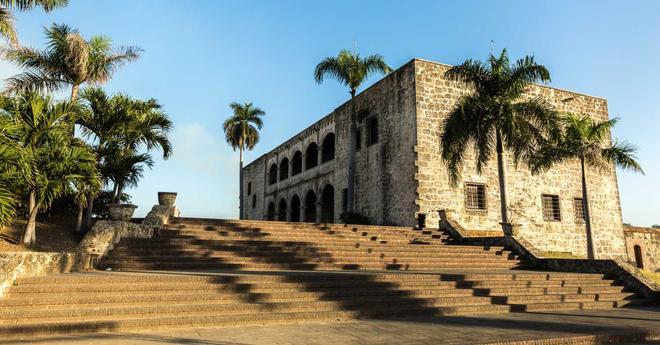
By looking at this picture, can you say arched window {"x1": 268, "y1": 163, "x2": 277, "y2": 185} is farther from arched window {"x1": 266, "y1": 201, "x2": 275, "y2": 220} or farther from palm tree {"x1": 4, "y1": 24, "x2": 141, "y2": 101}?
palm tree {"x1": 4, "y1": 24, "x2": 141, "y2": 101}

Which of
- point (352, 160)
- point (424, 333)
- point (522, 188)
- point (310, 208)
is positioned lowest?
point (424, 333)

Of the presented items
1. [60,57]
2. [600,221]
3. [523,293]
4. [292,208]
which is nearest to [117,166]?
[60,57]

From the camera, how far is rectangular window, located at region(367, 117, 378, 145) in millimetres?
22203

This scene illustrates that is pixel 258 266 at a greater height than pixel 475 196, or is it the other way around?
pixel 475 196

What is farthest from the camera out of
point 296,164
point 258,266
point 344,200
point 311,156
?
point 296,164

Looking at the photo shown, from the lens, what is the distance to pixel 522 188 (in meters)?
20.5

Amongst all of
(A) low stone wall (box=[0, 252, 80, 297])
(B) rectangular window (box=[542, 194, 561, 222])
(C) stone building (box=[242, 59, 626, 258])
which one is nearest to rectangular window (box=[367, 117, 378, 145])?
(C) stone building (box=[242, 59, 626, 258])

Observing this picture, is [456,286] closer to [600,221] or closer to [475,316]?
[475,316]

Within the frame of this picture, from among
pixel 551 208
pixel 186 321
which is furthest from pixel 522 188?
pixel 186 321

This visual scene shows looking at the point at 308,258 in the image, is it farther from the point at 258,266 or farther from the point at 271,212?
the point at 271,212

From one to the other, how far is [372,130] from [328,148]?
5415 mm

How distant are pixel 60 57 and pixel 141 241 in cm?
983

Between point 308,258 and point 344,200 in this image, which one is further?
point 344,200

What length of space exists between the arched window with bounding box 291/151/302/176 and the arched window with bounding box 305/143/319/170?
1.62m
